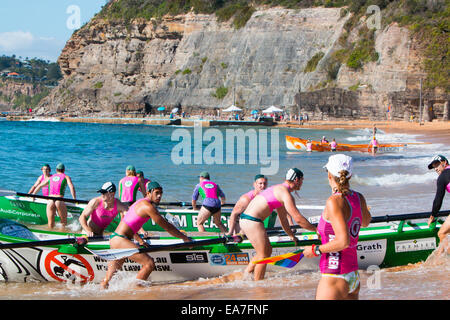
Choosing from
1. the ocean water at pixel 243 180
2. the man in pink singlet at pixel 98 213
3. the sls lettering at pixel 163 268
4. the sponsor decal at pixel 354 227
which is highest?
the sponsor decal at pixel 354 227

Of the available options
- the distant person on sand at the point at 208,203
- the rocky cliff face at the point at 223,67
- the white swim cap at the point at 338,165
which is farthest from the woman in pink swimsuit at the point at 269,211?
the rocky cliff face at the point at 223,67

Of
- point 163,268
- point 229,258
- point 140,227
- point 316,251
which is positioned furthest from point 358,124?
point 316,251

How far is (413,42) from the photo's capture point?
6269cm

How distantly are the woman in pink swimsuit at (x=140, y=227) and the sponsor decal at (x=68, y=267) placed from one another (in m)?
0.58

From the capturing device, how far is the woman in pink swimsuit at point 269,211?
666 centimetres

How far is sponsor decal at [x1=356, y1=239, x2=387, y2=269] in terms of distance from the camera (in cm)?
881

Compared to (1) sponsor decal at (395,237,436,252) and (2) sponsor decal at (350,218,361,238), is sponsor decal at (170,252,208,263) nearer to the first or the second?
(1) sponsor decal at (395,237,436,252)

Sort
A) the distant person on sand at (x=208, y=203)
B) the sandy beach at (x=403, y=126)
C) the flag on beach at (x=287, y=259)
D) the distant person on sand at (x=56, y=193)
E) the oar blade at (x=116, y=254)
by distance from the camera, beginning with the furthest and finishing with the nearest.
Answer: the sandy beach at (x=403, y=126)
the distant person on sand at (x=56, y=193)
the distant person on sand at (x=208, y=203)
the oar blade at (x=116, y=254)
the flag on beach at (x=287, y=259)

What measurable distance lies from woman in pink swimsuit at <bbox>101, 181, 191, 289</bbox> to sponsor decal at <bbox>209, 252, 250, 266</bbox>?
0.67 m

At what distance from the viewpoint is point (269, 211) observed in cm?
708

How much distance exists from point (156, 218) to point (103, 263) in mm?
1940

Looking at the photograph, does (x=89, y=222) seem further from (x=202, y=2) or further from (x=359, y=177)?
(x=202, y=2)

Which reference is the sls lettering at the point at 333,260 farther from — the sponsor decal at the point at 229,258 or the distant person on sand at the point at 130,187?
the distant person on sand at the point at 130,187
